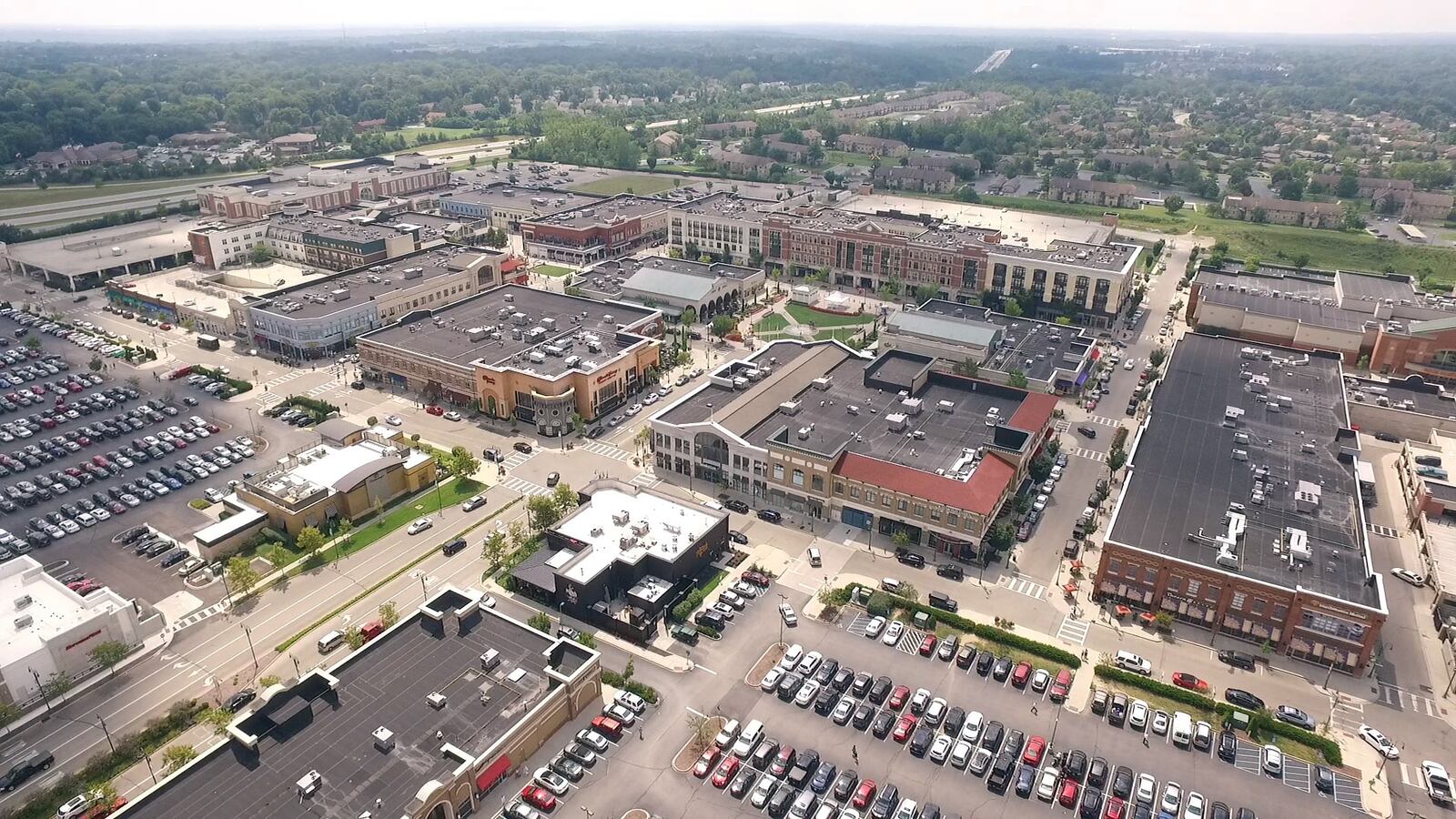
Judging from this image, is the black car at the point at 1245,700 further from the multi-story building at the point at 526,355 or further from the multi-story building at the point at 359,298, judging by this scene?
the multi-story building at the point at 359,298

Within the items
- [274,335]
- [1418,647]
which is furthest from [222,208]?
[1418,647]

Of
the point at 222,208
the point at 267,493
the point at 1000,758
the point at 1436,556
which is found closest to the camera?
the point at 1000,758

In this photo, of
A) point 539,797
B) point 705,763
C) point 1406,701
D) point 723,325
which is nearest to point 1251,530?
point 1406,701

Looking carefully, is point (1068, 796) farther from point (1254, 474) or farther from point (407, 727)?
point (1254, 474)

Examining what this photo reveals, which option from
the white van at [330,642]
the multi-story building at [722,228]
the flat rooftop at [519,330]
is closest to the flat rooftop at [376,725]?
the white van at [330,642]

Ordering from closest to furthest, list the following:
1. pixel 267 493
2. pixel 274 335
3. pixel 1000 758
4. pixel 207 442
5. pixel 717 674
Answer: pixel 1000 758 < pixel 717 674 < pixel 267 493 < pixel 207 442 < pixel 274 335

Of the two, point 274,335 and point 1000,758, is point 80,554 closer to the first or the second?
point 274,335

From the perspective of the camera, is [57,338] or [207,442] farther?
[57,338]

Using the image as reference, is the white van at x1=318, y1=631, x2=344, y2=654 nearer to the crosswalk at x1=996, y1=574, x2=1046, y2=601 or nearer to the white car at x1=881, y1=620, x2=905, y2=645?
the white car at x1=881, y1=620, x2=905, y2=645
